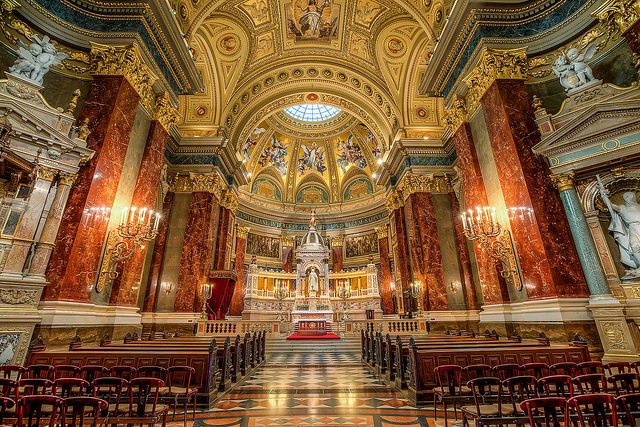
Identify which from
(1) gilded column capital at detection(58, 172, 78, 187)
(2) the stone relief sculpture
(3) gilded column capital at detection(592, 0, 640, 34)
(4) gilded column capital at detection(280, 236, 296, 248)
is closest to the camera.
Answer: (3) gilded column capital at detection(592, 0, 640, 34)

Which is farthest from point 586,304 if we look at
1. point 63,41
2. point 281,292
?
point 281,292

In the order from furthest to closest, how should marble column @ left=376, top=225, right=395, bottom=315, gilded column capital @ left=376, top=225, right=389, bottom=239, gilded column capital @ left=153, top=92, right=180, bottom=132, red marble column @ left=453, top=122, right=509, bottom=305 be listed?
gilded column capital @ left=376, top=225, right=389, bottom=239
marble column @ left=376, top=225, right=395, bottom=315
gilded column capital @ left=153, top=92, right=180, bottom=132
red marble column @ left=453, top=122, right=509, bottom=305

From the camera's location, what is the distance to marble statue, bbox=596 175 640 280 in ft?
19.4

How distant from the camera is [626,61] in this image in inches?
260

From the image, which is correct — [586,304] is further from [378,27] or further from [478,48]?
[378,27]

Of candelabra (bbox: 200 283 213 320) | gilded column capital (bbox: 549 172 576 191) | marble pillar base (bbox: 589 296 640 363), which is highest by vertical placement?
gilded column capital (bbox: 549 172 576 191)

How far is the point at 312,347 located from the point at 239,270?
9.74 m

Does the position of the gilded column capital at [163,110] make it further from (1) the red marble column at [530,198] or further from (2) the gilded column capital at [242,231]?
(2) the gilded column capital at [242,231]

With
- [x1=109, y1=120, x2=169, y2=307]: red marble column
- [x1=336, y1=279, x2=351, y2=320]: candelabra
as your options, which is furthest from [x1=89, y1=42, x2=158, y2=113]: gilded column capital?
[x1=336, y1=279, x2=351, y2=320]: candelabra

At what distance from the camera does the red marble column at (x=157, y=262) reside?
40.5 ft

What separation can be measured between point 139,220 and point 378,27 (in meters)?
14.0

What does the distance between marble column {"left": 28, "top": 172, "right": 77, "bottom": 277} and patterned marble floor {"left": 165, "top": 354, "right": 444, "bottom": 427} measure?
4.40m

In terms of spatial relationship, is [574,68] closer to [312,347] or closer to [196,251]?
[312,347]

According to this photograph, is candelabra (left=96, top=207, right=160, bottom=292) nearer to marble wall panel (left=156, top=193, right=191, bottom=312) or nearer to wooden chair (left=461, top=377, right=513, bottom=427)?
marble wall panel (left=156, top=193, right=191, bottom=312)
